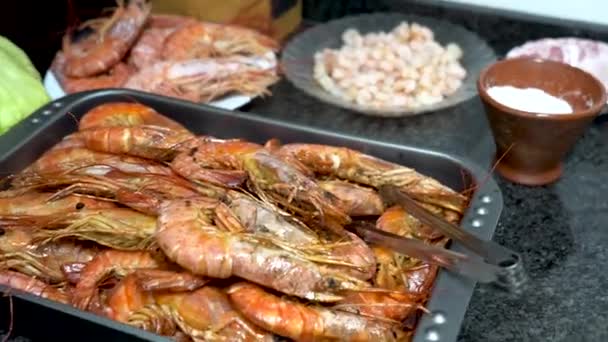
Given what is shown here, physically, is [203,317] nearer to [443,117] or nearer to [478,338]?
[478,338]

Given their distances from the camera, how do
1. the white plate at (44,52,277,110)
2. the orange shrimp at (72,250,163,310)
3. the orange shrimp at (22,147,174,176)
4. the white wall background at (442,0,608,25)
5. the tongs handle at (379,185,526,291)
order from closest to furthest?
1. the tongs handle at (379,185,526,291)
2. the orange shrimp at (72,250,163,310)
3. the orange shrimp at (22,147,174,176)
4. the white plate at (44,52,277,110)
5. the white wall background at (442,0,608,25)

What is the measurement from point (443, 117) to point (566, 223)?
30 centimetres

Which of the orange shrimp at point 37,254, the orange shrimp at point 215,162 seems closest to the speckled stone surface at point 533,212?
the orange shrimp at point 215,162

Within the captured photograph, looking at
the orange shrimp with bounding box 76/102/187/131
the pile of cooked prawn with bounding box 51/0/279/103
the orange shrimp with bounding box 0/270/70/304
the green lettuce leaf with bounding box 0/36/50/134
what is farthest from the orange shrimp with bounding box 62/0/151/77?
the orange shrimp with bounding box 0/270/70/304

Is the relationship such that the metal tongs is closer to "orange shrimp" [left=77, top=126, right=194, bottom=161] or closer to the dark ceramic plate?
"orange shrimp" [left=77, top=126, right=194, bottom=161]

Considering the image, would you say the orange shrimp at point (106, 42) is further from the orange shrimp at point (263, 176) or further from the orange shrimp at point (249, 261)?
the orange shrimp at point (249, 261)

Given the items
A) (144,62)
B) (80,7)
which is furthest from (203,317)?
(80,7)

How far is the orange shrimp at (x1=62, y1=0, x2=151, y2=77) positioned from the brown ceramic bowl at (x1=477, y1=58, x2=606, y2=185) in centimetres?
64

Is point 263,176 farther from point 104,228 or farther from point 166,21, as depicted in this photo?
point 166,21

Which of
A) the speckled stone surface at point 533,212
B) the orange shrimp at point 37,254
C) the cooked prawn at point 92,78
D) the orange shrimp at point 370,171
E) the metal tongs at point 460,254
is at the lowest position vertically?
the speckled stone surface at point 533,212

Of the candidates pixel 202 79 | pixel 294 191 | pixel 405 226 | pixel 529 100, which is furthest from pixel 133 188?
pixel 529 100

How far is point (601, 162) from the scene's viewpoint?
116cm

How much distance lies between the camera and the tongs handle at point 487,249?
2.41 ft

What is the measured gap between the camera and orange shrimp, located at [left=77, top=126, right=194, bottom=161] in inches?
39.6
